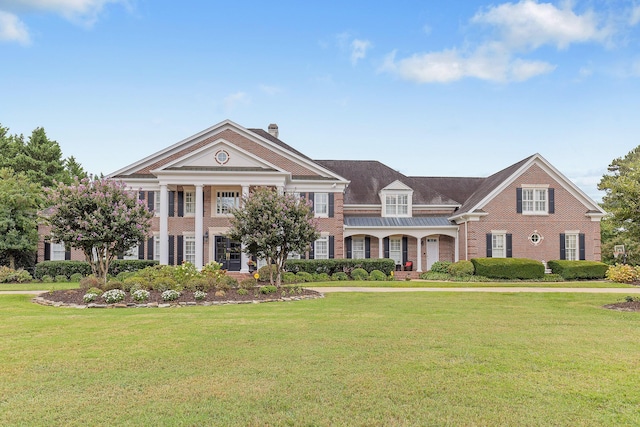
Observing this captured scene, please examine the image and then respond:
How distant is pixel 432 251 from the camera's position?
32.4 meters

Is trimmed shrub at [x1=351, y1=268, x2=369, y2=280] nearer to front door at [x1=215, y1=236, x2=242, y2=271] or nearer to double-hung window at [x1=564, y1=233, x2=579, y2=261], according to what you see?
front door at [x1=215, y1=236, x2=242, y2=271]

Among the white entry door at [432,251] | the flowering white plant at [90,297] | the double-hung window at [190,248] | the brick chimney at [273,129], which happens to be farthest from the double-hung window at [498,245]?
the flowering white plant at [90,297]

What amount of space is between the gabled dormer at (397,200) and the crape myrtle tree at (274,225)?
1434 centimetres

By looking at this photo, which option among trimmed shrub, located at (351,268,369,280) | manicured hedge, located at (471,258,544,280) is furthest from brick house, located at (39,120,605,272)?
trimmed shrub, located at (351,268,369,280)

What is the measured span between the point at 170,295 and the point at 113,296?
1712 millimetres

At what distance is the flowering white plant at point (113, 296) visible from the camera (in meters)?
14.4

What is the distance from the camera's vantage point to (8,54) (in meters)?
17.4

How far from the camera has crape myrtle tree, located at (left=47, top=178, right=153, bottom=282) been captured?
55.3 ft

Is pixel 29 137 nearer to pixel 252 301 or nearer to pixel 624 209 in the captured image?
pixel 252 301

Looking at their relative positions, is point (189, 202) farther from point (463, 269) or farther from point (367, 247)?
point (463, 269)

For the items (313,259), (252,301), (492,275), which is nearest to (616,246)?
(492,275)

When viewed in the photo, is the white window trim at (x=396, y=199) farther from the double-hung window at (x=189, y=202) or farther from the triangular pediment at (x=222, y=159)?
the double-hung window at (x=189, y=202)

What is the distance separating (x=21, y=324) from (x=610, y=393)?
37.3ft

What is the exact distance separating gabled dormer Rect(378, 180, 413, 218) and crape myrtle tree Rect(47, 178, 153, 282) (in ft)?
61.0
